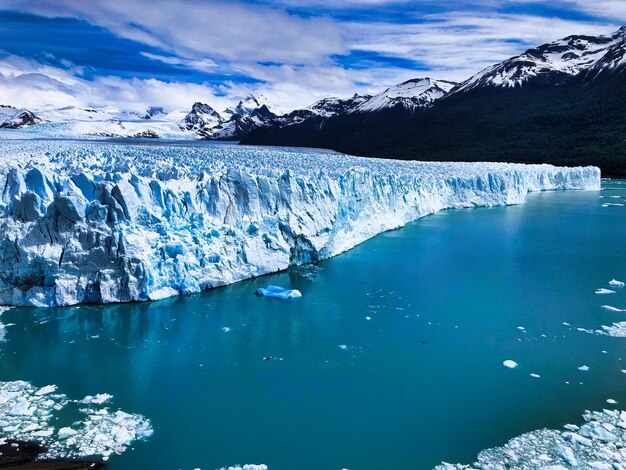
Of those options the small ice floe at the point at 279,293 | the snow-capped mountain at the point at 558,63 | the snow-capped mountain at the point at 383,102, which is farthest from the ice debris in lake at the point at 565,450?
the snow-capped mountain at the point at 383,102

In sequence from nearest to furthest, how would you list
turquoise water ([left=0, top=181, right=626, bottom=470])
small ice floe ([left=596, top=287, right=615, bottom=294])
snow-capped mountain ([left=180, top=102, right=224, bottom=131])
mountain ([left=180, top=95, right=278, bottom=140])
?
turquoise water ([left=0, top=181, right=626, bottom=470])
small ice floe ([left=596, top=287, right=615, bottom=294])
mountain ([left=180, top=95, right=278, bottom=140])
snow-capped mountain ([left=180, top=102, right=224, bottom=131])

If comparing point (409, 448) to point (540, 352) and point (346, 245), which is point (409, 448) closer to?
point (540, 352)

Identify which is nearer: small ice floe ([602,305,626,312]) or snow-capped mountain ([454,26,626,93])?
small ice floe ([602,305,626,312])

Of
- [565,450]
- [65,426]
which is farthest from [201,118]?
[565,450]

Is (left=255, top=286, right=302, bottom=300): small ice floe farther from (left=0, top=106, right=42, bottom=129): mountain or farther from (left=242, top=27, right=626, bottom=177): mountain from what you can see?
(left=0, top=106, right=42, bottom=129): mountain

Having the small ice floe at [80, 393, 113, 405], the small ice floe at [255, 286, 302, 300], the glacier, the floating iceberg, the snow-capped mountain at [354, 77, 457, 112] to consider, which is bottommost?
the floating iceberg

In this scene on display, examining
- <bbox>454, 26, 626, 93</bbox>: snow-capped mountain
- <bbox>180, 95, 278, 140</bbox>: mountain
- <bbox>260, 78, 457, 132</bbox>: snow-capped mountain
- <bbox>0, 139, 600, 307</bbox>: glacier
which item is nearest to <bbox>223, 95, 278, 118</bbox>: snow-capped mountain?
<bbox>180, 95, 278, 140</bbox>: mountain
